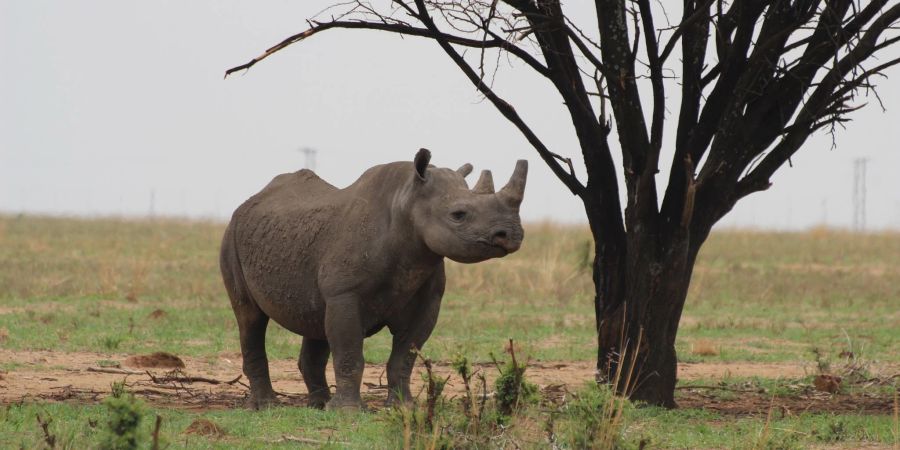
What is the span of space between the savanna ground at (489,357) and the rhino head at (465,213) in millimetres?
784

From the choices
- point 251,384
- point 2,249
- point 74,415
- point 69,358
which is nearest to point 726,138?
point 251,384

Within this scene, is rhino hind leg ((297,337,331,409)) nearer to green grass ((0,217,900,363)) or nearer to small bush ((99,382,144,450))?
green grass ((0,217,900,363))

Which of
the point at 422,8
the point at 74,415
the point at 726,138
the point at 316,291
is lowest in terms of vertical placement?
the point at 74,415

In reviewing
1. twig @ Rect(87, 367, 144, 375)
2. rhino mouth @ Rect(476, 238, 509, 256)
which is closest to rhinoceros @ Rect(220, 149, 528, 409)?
rhino mouth @ Rect(476, 238, 509, 256)

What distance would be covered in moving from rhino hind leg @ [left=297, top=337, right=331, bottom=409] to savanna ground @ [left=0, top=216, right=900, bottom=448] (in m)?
0.38

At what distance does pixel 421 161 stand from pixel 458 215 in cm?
56

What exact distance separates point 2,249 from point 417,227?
2141cm

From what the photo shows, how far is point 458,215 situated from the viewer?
8219 mm

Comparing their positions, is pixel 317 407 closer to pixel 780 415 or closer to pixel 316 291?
pixel 316 291

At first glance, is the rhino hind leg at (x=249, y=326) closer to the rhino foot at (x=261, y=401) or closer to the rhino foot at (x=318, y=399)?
the rhino foot at (x=261, y=401)

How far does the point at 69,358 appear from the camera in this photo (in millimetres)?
12500

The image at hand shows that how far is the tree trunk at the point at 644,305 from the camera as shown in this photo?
933 centimetres

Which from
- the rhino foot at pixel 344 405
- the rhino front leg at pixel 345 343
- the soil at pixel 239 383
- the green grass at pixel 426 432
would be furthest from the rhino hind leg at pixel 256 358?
the rhino front leg at pixel 345 343

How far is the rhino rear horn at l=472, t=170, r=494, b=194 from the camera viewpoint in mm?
8438
